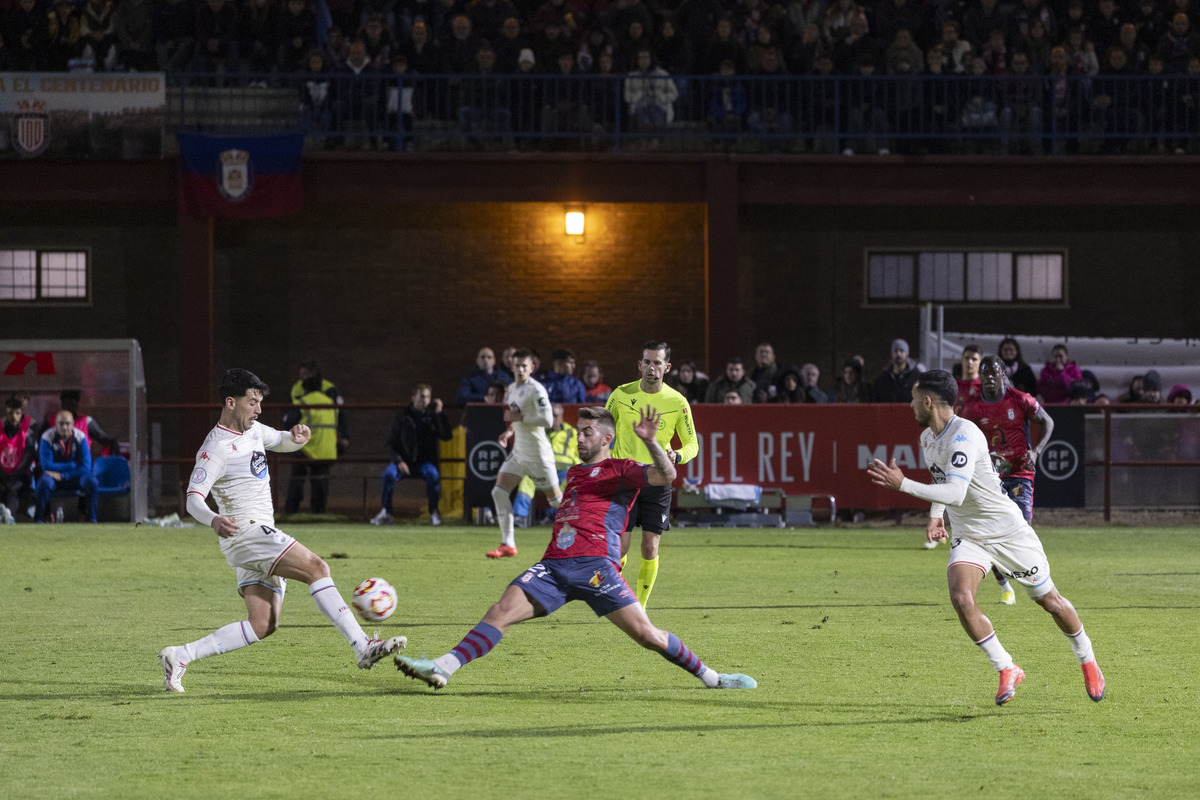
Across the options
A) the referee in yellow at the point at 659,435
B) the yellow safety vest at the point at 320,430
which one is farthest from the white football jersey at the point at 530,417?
the yellow safety vest at the point at 320,430

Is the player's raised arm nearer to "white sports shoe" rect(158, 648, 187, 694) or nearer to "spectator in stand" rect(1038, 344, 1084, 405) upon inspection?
"white sports shoe" rect(158, 648, 187, 694)

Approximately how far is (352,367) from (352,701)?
56.8 ft

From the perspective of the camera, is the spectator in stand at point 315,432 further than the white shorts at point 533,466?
Yes

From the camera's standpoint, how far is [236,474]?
7902mm

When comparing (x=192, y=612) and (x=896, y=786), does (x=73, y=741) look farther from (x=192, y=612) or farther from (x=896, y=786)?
(x=192, y=612)

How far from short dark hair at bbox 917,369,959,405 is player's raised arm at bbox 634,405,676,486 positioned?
4.44 ft

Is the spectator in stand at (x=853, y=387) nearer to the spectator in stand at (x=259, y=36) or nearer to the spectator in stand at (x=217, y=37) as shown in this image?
the spectator in stand at (x=259, y=36)

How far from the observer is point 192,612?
10.9 metres

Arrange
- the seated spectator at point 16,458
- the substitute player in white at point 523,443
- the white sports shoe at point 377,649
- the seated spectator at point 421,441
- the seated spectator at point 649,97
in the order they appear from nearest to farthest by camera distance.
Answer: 1. the white sports shoe at point 377,649
2. the substitute player in white at point 523,443
3. the seated spectator at point 16,458
4. the seated spectator at point 421,441
5. the seated spectator at point 649,97

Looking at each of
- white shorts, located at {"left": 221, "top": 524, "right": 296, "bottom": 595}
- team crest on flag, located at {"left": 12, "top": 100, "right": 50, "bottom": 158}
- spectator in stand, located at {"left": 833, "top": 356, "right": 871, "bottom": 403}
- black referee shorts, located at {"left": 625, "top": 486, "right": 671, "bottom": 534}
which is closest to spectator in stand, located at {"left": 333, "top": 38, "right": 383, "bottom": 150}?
team crest on flag, located at {"left": 12, "top": 100, "right": 50, "bottom": 158}

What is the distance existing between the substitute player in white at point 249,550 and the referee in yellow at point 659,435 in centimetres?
307

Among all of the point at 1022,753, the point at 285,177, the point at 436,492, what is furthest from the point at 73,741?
the point at 285,177

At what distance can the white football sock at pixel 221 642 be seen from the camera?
307 inches

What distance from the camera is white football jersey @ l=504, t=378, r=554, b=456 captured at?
48.1 feet
